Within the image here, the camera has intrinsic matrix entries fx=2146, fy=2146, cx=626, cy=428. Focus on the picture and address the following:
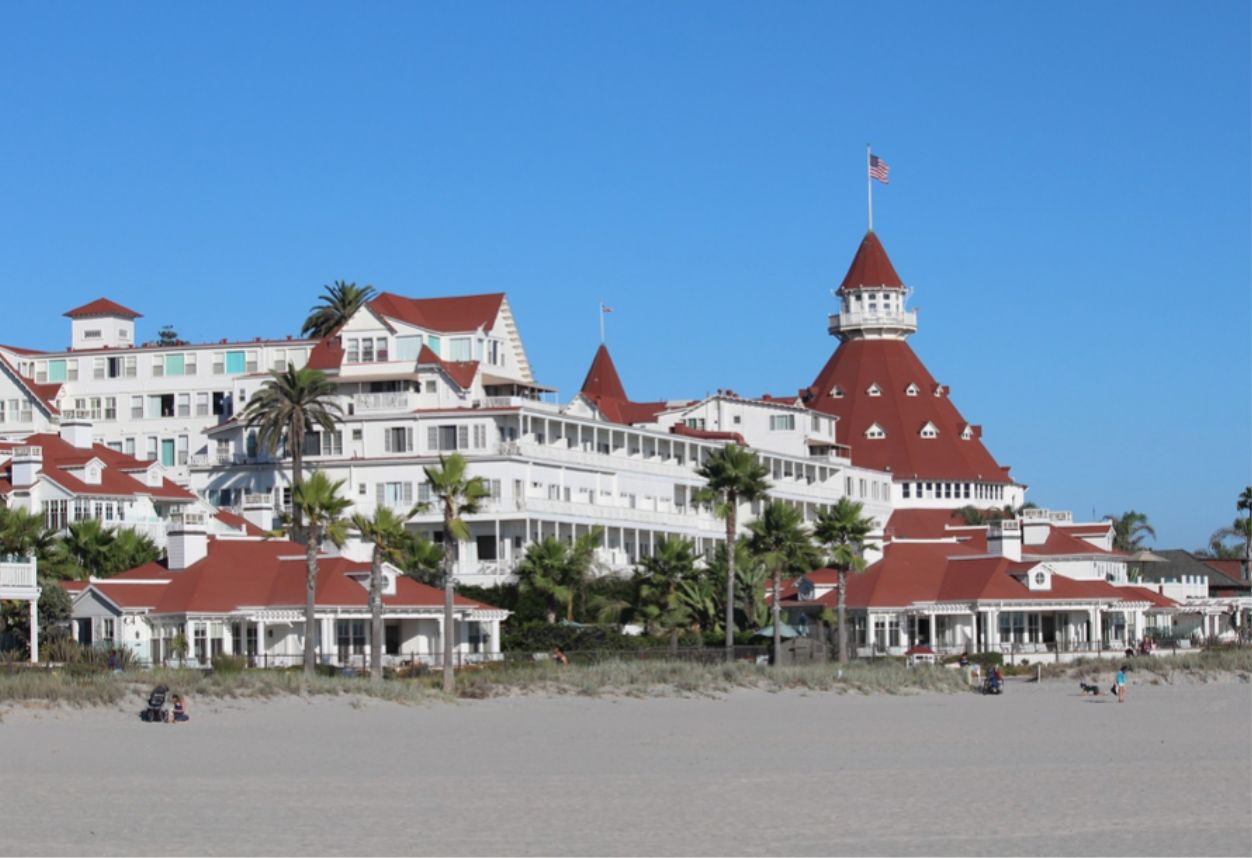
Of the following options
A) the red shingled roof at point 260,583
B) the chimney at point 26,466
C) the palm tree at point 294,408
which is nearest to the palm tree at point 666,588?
the red shingled roof at point 260,583

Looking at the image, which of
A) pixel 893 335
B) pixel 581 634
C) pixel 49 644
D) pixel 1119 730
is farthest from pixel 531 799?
pixel 893 335

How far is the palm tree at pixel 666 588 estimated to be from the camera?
7238 cm

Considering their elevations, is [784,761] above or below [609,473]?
below

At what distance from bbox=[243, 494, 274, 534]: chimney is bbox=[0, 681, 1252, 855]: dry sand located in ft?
126

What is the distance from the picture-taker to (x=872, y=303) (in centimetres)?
13488

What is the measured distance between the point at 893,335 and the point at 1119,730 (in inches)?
3678

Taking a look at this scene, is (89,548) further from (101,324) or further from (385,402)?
(101,324)

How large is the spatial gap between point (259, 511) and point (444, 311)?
18697 millimetres

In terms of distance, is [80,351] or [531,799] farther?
[80,351]

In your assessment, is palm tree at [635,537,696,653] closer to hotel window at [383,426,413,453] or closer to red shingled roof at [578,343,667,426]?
hotel window at [383,426,413,453]

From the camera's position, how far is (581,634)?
2589 inches

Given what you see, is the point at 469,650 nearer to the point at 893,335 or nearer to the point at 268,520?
the point at 268,520

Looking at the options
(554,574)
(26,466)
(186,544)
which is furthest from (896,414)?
(186,544)

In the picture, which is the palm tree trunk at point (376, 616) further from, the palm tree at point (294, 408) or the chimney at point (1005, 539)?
the chimney at point (1005, 539)
